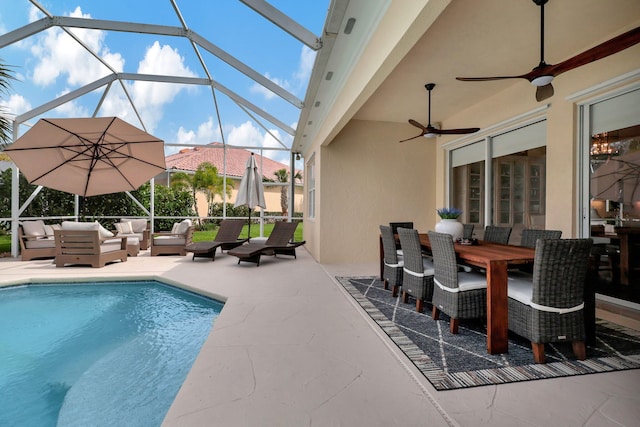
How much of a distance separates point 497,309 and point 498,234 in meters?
2.31

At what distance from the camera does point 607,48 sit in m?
2.33

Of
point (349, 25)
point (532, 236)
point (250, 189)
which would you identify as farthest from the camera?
point (250, 189)

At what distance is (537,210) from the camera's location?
519cm

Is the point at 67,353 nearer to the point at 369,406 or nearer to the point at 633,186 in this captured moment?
the point at 369,406

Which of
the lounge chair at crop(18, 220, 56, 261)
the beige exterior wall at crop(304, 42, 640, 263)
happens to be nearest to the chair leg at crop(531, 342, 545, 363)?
the beige exterior wall at crop(304, 42, 640, 263)

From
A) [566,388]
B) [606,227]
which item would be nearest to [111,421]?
[566,388]

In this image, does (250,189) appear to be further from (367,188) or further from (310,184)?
(367,188)

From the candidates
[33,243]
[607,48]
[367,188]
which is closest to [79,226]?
[33,243]

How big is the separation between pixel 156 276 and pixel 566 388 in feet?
18.8

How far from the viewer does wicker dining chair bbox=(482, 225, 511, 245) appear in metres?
4.49

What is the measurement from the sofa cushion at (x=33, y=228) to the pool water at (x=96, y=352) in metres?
3.15

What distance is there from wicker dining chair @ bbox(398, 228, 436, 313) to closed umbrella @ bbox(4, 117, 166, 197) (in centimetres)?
488

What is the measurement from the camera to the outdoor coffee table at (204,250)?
7.19 metres

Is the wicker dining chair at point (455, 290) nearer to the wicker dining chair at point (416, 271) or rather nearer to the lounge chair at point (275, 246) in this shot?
the wicker dining chair at point (416, 271)
